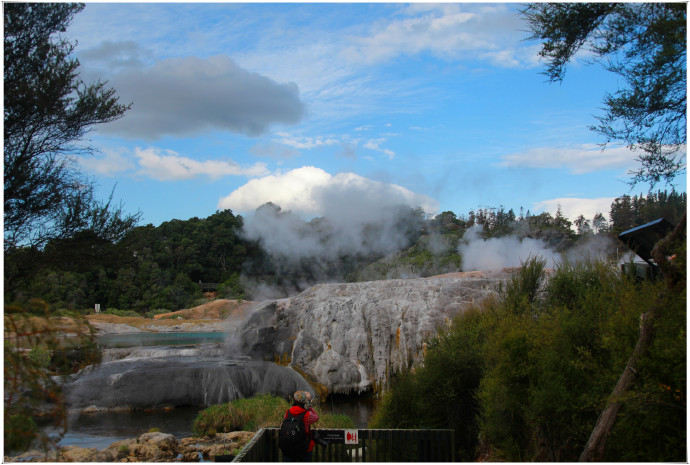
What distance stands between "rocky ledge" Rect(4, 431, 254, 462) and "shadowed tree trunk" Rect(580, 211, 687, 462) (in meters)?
6.56

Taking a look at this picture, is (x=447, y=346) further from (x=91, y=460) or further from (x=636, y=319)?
(x=91, y=460)

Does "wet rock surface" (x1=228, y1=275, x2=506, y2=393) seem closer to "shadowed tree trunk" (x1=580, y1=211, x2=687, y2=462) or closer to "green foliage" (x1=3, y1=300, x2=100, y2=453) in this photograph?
"shadowed tree trunk" (x1=580, y1=211, x2=687, y2=462)

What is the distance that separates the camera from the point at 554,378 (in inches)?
271

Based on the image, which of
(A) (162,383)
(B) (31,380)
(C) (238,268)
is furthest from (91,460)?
(C) (238,268)

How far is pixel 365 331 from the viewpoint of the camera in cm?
1845

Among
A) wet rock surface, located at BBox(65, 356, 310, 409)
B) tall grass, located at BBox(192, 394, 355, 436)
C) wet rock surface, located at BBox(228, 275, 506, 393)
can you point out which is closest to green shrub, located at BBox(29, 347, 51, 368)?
wet rock surface, located at BBox(65, 356, 310, 409)

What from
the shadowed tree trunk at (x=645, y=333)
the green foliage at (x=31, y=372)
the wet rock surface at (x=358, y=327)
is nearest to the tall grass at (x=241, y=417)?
the wet rock surface at (x=358, y=327)

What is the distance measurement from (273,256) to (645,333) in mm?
44587

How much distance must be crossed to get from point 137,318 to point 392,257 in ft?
68.7

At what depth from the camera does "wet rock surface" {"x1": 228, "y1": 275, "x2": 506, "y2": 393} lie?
17.1 meters

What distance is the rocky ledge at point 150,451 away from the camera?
9.92 metres

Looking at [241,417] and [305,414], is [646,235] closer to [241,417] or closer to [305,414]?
[305,414]

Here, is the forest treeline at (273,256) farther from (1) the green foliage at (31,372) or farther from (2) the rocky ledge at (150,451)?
(1) the green foliage at (31,372)

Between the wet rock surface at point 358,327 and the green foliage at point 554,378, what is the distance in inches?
221
